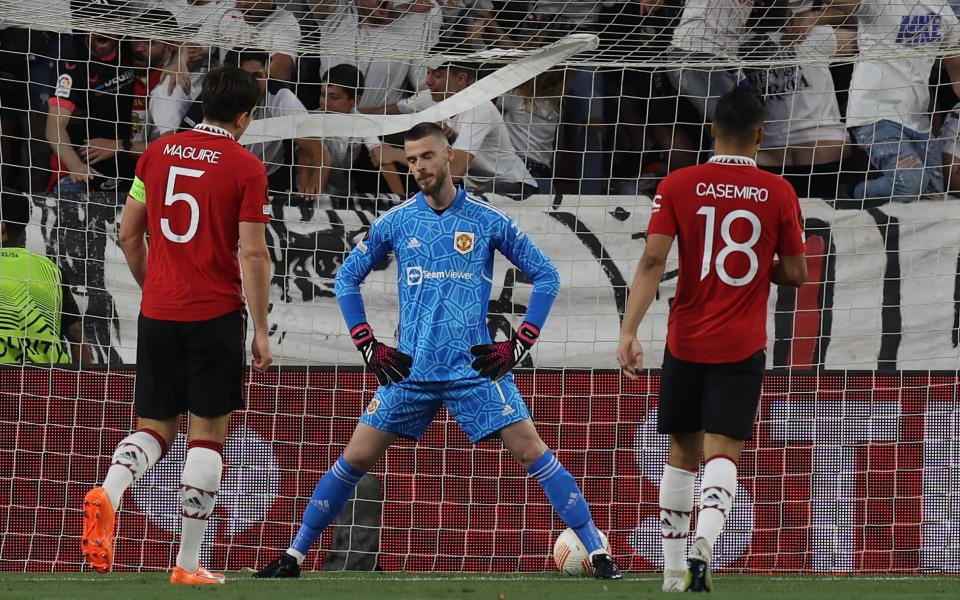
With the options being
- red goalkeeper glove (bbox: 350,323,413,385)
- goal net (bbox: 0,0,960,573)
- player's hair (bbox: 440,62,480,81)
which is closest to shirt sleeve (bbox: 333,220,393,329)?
red goalkeeper glove (bbox: 350,323,413,385)

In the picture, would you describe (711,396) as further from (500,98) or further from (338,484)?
(500,98)

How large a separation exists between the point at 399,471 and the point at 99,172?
2.58m

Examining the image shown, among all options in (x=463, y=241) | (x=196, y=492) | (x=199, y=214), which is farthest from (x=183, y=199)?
(x=463, y=241)

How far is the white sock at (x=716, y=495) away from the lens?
4832 mm

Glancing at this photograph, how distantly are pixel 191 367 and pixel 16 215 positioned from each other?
10.8 ft

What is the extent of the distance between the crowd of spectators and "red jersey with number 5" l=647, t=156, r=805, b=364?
2.61 m

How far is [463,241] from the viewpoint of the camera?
5.98 meters

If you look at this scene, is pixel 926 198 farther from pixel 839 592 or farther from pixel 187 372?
pixel 187 372

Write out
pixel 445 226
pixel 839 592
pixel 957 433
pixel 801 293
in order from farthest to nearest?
pixel 801 293 < pixel 957 433 < pixel 445 226 < pixel 839 592

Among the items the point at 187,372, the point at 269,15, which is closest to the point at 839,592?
the point at 187,372

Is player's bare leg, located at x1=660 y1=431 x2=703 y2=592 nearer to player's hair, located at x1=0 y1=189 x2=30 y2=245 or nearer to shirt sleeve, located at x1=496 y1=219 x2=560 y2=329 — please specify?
shirt sleeve, located at x1=496 y1=219 x2=560 y2=329

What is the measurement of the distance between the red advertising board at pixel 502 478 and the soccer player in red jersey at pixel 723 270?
2345mm

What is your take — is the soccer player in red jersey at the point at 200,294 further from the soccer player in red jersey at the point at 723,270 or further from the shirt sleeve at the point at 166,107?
the shirt sleeve at the point at 166,107

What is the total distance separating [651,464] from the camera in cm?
744
